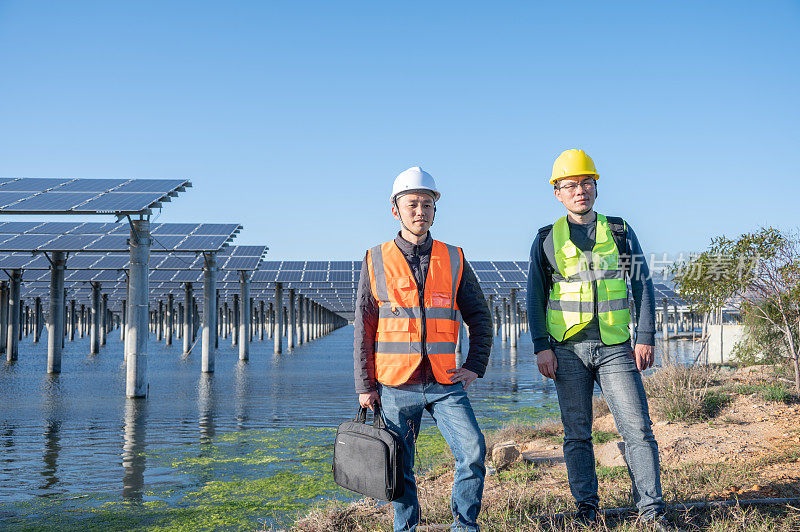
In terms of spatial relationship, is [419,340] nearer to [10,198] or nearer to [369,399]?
[369,399]

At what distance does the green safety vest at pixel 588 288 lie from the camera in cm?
388

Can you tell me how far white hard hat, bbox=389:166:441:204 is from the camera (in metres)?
3.73

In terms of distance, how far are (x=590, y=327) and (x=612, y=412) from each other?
20.6 inches

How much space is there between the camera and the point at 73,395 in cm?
1536

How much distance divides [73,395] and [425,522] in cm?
1374

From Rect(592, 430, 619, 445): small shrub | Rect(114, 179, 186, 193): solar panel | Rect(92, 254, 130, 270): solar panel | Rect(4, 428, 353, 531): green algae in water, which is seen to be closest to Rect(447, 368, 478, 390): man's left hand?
Rect(4, 428, 353, 531): green algae in water

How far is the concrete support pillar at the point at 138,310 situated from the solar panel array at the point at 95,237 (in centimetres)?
696

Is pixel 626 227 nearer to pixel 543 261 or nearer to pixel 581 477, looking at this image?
pixel 543 261

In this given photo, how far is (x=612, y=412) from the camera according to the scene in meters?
3.81

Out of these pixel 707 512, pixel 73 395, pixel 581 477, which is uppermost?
pixel 581 477

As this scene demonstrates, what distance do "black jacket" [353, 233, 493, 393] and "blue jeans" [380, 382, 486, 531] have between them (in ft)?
0.36

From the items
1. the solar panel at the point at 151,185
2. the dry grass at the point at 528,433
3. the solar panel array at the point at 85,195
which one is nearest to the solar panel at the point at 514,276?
the solar panel array at the point at 85,195

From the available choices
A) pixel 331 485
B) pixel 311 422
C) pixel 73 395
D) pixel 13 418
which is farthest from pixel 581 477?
pixel 73 395

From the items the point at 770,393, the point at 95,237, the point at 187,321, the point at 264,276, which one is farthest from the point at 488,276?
the point at 770,393
